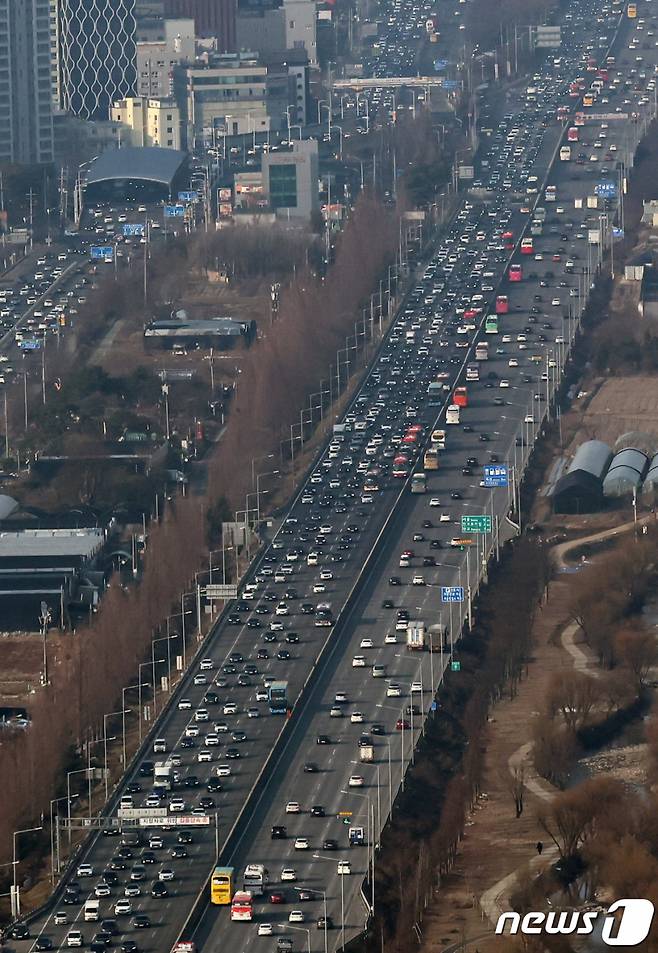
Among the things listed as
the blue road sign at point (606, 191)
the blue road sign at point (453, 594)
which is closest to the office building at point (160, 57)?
the blue road sign at point (606, 191)

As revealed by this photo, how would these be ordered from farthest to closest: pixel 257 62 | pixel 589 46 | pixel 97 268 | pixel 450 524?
pixel 589 46
pixel 257 62
pixel 97 268
pixel 450 524

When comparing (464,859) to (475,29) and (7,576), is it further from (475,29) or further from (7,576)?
(475,29)

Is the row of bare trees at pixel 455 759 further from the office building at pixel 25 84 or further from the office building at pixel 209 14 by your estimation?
the office building at pixel 209 14

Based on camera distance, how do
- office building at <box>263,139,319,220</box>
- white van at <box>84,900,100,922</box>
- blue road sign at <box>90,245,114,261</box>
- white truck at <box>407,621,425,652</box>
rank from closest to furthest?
white van at <box>84,900,100,922</box>
white truck at <box>407,621,425,652</box>
blue road sign at <box>90,245,114,261</box>
office building at <box>263,139,319,220</box>

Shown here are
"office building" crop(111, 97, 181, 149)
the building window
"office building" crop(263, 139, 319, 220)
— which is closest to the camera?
"office building" crop(263, 139, 319, 220)

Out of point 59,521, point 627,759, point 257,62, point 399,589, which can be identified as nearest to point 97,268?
point 257,62

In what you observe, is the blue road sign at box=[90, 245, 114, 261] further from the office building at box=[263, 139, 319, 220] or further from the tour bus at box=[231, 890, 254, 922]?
the tour bus at box=[231, 890, 254, 922]

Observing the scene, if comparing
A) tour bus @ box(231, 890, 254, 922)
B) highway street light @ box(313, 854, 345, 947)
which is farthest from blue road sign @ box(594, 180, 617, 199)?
tour bus @ box(231, 890, 254, 922)
